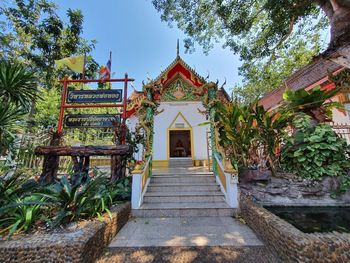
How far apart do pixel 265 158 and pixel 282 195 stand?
0.98 meters

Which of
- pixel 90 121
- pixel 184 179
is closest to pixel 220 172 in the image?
pixel 184 179

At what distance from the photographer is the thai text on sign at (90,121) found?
4648 millimetres

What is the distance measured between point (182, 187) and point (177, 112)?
418 cm

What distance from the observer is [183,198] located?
13.0 ft

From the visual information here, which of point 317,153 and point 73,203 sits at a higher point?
point 317,153

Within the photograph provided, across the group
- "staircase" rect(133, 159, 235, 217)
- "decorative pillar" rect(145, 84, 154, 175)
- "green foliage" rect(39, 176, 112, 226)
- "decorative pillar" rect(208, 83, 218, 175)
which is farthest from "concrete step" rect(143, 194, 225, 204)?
"green foliage" rect(39, 176, 112, 226)

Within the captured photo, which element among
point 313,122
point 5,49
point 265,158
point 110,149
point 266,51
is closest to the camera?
point 110,149

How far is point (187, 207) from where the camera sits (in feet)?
11.8

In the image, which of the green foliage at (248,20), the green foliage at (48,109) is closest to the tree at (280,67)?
the green foliage at (248,20)

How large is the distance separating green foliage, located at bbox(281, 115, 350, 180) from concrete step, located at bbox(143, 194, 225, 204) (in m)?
2.29

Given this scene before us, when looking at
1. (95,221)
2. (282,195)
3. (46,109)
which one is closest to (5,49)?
(46,109)

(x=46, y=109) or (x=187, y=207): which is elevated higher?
(x=46, y=109)

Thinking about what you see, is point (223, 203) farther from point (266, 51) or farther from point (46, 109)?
point (46, 109)

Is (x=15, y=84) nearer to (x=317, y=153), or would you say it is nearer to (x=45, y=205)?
(x=45, y=205)
